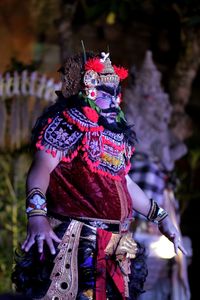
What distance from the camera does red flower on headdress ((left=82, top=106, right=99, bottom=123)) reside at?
3.13 meters

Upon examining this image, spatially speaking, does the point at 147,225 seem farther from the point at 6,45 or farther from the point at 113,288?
the point at 6,45

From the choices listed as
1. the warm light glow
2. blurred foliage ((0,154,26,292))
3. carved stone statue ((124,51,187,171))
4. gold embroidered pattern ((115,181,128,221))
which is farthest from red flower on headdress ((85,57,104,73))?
blurred foliage ((0,154,26,292))

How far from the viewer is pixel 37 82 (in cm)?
550

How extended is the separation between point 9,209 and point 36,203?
316 centimetres

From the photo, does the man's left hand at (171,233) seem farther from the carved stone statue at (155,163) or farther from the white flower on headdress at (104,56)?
the carved stone statue at (155,163)

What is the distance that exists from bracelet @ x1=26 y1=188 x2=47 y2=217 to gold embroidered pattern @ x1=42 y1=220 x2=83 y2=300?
0.22 meters

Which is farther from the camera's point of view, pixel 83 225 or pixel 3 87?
pixel 3 87

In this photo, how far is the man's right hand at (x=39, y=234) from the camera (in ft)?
9.17

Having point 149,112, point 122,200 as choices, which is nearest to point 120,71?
point 122,200

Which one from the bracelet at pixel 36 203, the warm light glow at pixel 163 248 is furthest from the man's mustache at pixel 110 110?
the warm light glow at pixel 163 248

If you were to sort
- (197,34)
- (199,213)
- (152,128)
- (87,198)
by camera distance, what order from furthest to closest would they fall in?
(199,213), (197,34), (152,128), (87,198)

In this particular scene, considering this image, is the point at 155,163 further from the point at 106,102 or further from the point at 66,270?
the point at 66,270

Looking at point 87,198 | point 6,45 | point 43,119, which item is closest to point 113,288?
point 87,198

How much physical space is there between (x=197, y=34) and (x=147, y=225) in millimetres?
2598
